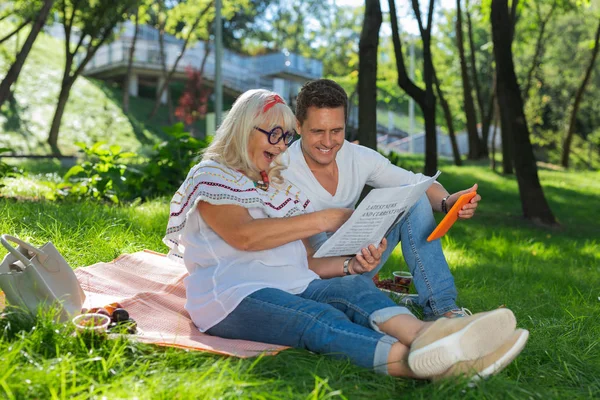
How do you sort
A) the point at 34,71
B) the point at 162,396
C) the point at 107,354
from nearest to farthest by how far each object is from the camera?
the point at 162,396
the point at 107,354
the point at 34,71

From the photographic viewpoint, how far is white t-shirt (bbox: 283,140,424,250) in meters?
4.14

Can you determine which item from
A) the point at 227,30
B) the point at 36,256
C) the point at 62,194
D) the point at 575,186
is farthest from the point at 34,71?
the point at 36,256

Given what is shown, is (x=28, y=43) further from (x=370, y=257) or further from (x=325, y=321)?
(x=325, y=321)

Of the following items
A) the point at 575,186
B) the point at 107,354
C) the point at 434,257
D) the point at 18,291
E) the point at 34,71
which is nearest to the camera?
the point at 107,354

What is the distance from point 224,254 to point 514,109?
7.57 metres

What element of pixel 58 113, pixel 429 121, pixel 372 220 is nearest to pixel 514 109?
pixel 429 121

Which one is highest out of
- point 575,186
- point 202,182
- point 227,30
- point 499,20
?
point 227,30

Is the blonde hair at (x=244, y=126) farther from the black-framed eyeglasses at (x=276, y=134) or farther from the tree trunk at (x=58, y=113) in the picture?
the tree trunk at (x=58, y=113)

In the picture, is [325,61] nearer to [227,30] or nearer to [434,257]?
[227,30]

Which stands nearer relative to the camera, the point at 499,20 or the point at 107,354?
the point at 107,354

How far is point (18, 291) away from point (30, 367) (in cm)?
69

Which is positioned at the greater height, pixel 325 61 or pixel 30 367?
pixel 325 61

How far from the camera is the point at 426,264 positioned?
410 cm

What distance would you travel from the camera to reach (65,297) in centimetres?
342
